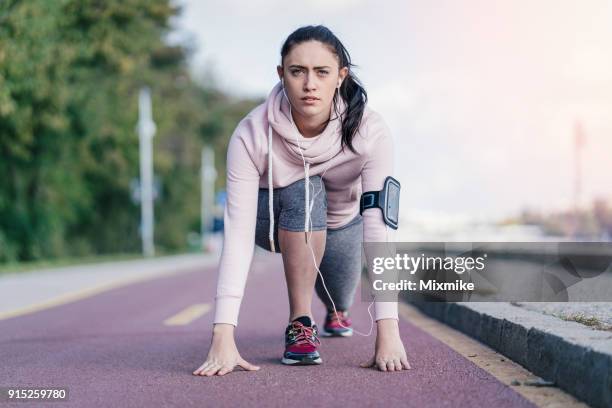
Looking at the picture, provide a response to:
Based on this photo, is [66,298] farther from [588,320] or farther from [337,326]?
[588,320]

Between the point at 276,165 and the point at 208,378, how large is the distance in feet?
3.94

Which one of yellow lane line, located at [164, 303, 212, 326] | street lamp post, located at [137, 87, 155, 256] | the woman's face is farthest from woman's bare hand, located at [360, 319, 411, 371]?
street lamp post, located at [137, 87, 155, 256]

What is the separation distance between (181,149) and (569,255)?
48843 mm

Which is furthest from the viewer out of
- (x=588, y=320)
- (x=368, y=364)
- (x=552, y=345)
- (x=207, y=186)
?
(x=207, y=186)

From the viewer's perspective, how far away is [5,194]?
86.8 feet

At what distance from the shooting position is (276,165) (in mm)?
4562

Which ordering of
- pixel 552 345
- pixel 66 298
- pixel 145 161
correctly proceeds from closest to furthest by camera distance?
pixel 552 345
pixel 66 298
pixel 145 161

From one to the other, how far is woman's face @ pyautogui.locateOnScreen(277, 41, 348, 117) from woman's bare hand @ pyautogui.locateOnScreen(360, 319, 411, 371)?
1150mm

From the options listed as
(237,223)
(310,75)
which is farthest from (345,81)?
(237,223)

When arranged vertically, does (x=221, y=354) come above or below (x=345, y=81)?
below

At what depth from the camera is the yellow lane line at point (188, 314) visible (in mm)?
7391

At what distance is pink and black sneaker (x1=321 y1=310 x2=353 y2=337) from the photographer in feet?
19.1

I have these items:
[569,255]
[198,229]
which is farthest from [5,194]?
[198,229]

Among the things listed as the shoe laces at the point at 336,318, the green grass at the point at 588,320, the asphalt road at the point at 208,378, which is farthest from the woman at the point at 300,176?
the shoe laces at the point at 336,318
